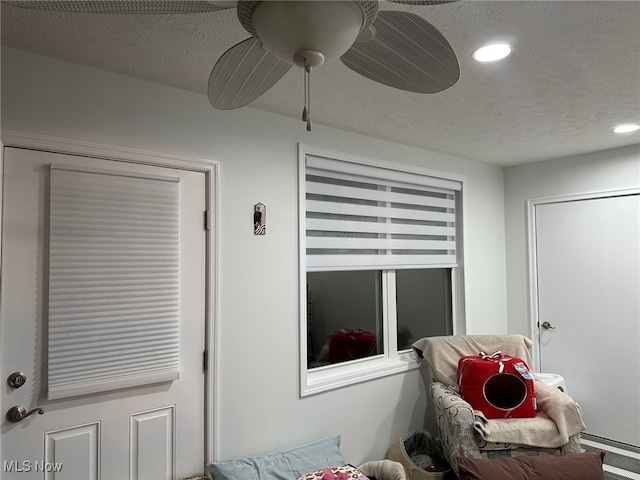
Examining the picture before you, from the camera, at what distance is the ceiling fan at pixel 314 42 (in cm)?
89

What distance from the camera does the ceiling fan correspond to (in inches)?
35.1

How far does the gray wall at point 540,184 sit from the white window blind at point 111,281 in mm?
3268

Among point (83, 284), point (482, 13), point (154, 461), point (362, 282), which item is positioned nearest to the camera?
point (482, 13)

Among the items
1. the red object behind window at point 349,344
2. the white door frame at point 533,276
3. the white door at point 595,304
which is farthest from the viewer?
the white door frame at point 533,276

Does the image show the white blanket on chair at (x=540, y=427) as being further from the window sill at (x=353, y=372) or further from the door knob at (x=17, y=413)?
the door knob at (x=17, y=413)

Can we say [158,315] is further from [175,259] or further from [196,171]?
[196,171]

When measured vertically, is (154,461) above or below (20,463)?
below

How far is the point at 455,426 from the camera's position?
8.53ft

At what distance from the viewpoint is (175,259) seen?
217cm

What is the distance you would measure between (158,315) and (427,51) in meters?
1.69

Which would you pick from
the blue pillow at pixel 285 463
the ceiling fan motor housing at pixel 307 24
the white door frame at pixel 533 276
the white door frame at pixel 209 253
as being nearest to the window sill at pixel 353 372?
the blue pillow at pixel 285 463

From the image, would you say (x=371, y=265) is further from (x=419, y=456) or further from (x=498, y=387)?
(x=419, y=456)

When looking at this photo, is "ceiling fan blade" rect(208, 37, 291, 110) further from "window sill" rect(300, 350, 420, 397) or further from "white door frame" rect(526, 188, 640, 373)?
"white door frame" rect(526, 188, 640, 373)

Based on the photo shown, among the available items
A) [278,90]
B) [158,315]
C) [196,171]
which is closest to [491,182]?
[278,90]
